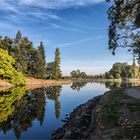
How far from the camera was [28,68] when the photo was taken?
5207 inches

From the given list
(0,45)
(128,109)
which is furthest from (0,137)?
(0,45)

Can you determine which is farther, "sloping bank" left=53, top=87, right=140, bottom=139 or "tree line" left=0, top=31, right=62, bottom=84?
"tree line" left=0, top=31, right=62, bottom=84

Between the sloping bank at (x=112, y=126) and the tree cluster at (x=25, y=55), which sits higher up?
the tree cluster at (x=25, y=55)

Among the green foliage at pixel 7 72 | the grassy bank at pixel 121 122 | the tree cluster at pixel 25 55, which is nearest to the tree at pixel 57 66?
the tree cluster at pixel 25 55

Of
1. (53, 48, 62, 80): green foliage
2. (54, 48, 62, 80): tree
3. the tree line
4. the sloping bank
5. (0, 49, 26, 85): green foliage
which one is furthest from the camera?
(54, 48, 62, 80): tree

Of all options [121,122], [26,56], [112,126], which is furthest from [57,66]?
[112,126]

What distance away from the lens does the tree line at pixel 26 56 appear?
398 ft

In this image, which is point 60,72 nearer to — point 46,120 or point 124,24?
point 124,24

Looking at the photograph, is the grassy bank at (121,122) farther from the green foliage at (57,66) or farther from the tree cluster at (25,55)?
the green foliage at (57,66)

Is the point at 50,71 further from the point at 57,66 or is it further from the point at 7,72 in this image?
the point at 7,72

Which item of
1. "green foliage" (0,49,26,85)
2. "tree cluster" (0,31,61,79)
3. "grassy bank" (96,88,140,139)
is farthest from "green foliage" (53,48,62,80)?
"grassy bank" (96,88,140,139)

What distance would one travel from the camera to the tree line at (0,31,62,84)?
398 ft

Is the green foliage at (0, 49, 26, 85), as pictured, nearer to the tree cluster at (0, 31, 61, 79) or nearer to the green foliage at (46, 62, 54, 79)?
the tree cluster at (0, 31, 61, 79)

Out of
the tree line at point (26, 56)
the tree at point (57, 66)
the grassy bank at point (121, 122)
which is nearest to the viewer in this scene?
the grassy bank at point (121, 122)
